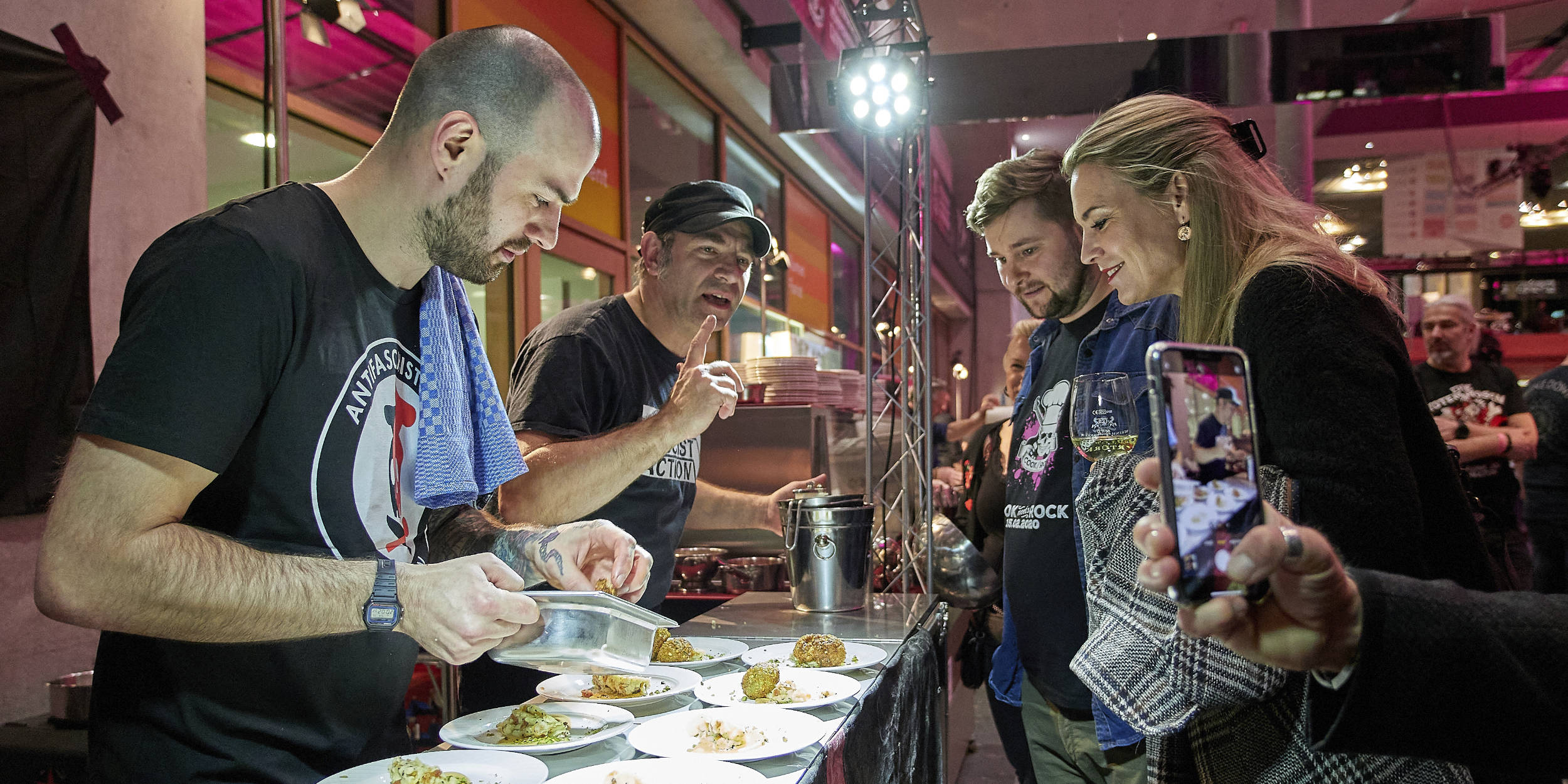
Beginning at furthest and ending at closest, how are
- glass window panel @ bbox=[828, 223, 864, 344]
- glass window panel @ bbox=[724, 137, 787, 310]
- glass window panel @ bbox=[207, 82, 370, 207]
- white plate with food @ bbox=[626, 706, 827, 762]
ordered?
1. glass window panel @ bbox=[828, 223, 864, 344]
2. glass window panel @ bbox=[724, 137, 787, 310]
3. glass window panel @ bbox=[207, 82, 370, 207]
4. white plate with food @ bbox=[626, 706, 827, 762]

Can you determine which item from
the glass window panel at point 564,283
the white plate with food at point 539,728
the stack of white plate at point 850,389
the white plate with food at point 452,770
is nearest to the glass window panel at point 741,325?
the glass window panel at point 564,283

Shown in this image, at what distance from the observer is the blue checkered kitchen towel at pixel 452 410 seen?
63.2 inches

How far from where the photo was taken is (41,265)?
2.53 meters

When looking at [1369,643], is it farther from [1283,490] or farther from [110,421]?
[110,421]

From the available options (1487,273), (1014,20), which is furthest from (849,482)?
(1487,273)

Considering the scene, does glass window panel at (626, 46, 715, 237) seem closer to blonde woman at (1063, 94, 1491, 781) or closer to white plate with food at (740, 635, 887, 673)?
white plate with food at (740, 635, 887, 673)

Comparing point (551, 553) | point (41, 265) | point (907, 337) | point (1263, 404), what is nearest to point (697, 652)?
point (551, 553)

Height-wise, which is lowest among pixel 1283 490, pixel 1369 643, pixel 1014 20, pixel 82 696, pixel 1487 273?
pixel 82 696

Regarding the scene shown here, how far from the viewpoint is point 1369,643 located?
2.73 ft

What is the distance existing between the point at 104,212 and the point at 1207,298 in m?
3.01

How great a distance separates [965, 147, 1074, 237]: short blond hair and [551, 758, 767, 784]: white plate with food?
5.72 ft

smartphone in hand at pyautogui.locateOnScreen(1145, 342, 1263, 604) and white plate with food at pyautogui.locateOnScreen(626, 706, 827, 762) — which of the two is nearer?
smartphone in hand at pyautogui.locateOnScreen(1145, 342, 1263, 604)

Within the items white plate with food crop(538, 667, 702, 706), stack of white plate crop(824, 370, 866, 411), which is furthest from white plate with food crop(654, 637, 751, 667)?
stack of white plate crop(824, 370, 866, 411)

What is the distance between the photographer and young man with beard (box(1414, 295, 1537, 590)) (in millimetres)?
4691
